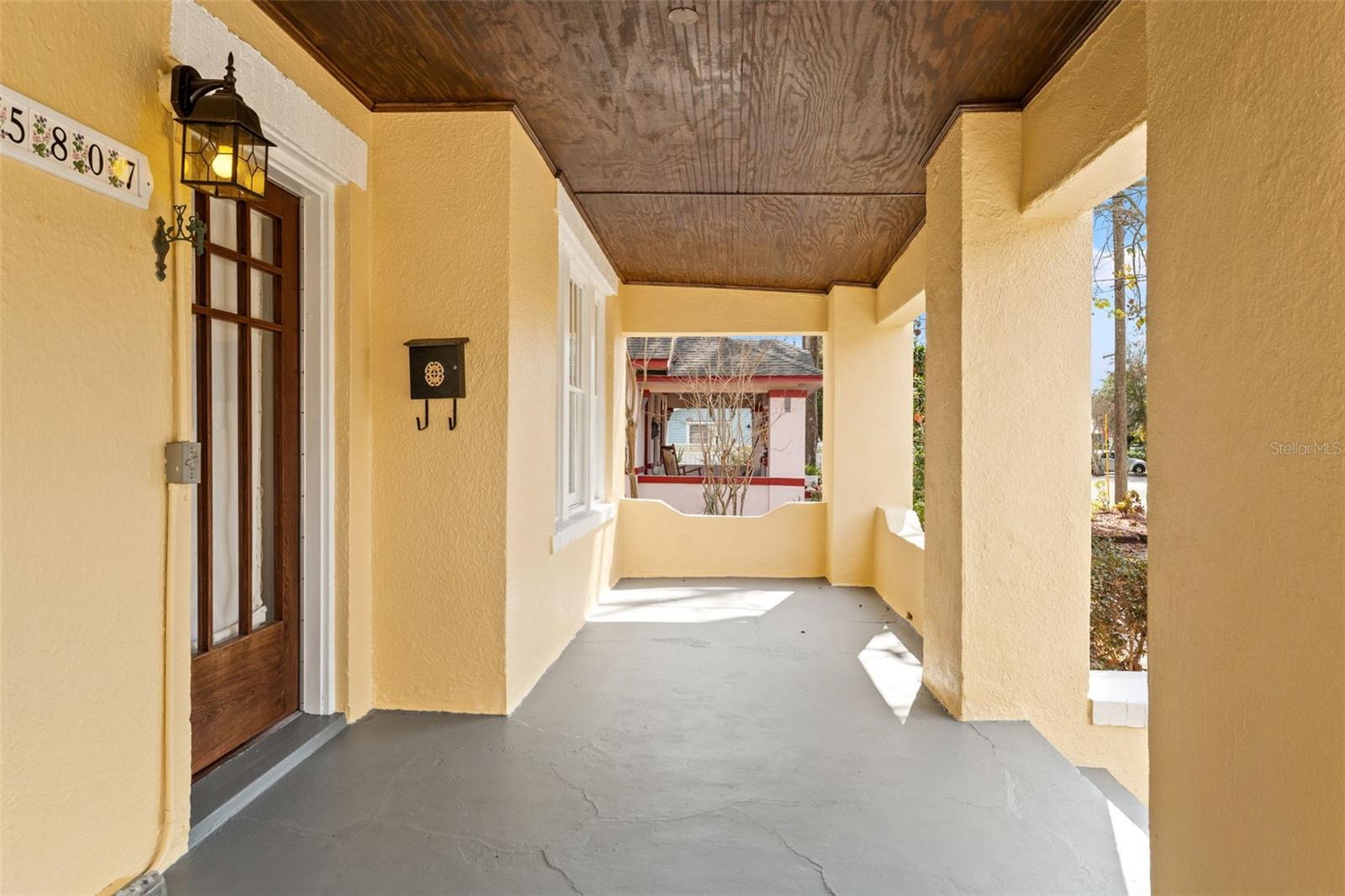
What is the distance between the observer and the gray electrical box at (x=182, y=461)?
2.06 metres

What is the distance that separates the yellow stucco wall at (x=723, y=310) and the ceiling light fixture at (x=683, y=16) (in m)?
4.09

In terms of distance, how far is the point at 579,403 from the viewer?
5203 millimetres

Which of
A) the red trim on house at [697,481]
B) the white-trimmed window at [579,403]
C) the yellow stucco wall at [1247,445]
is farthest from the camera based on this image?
the red trim on house at [697,481]

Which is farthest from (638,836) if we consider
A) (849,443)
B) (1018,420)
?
(849,443)

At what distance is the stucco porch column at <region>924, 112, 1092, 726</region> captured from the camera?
3.19m

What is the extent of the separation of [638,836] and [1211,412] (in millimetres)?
1930

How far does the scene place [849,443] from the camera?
249 inches

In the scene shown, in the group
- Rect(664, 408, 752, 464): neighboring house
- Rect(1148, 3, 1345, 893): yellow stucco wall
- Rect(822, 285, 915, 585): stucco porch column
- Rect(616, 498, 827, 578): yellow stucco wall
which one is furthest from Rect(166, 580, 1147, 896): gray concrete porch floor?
Rect(664, 408, 752, 464): neighboring house

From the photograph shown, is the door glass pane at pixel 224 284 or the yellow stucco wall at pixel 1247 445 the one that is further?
the door glass pane at pixel 224 284

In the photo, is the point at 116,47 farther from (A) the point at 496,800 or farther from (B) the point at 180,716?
(A) the point at 496,800

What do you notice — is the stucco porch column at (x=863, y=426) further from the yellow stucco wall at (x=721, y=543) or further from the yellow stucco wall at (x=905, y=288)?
the yellow stucco wall at (x=721, y=543)

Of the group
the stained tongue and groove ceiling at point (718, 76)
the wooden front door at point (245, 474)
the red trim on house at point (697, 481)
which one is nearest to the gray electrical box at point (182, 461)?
the wooden front door at point (245, 474)

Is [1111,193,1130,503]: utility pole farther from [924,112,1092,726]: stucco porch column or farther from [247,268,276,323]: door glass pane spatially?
[247,268,276,323]: door glass pane

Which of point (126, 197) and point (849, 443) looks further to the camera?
point (849, 443)
